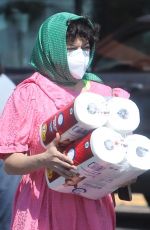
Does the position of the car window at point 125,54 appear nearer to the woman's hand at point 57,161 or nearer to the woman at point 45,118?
the woman at point 45,118

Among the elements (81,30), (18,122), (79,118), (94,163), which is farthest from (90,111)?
(81,30)

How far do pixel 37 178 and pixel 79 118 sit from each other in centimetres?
43

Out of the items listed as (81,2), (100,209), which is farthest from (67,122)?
(81,2)

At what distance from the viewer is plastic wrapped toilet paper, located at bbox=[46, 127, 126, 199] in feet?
9.18

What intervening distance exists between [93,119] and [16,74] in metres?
4.29

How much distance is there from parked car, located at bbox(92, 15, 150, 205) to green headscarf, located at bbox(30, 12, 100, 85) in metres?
3.28

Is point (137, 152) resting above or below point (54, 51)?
below

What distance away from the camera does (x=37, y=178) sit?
3.14 meters

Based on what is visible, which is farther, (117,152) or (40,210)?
(40,210)

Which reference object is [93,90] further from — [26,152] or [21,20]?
[21,20]

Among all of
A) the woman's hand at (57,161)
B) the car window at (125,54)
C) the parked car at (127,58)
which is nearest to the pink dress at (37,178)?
the woman's hand at (57,161)

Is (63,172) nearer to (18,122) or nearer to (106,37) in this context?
(18,122)

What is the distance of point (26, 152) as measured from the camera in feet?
10.1

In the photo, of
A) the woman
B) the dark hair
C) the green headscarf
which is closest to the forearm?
the woman
